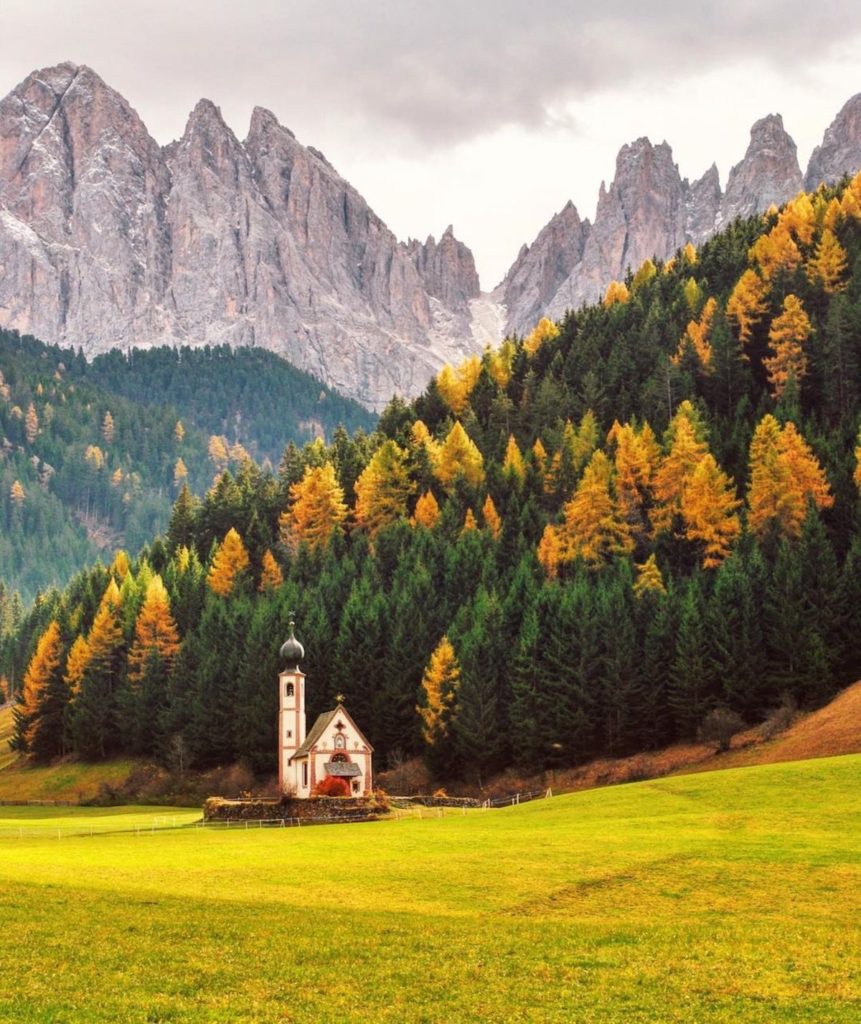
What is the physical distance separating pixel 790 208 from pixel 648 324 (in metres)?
30.3

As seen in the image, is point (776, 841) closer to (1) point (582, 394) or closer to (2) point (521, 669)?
(2) point (521, 669)

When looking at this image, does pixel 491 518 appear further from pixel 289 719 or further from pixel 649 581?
pixel 289 719

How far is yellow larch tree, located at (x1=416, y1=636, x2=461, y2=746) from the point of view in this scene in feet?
307

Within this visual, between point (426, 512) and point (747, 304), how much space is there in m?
43.6

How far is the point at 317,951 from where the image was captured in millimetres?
26906

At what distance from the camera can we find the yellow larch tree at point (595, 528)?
348 feet

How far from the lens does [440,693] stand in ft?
310

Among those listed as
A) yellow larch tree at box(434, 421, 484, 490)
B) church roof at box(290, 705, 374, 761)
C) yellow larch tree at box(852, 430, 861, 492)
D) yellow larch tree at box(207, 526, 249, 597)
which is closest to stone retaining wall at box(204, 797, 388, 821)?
church roof at box(290, 705, 374, 761)

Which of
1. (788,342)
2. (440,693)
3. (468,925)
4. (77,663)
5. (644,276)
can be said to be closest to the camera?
(468,925)

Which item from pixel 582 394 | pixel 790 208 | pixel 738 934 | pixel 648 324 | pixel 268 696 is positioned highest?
pixel 790 208

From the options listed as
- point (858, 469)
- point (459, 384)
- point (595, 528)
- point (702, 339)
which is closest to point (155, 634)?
point (595, 528)

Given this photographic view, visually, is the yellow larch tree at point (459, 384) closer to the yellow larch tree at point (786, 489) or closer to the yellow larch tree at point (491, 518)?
the yellow larch tree at point (491, 518)

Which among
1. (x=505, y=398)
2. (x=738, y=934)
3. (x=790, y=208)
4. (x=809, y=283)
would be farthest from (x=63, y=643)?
(x=738, y=934)

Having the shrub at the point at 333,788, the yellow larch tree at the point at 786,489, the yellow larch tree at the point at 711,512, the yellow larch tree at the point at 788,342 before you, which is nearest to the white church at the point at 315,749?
the shrub at the point at 333,788
